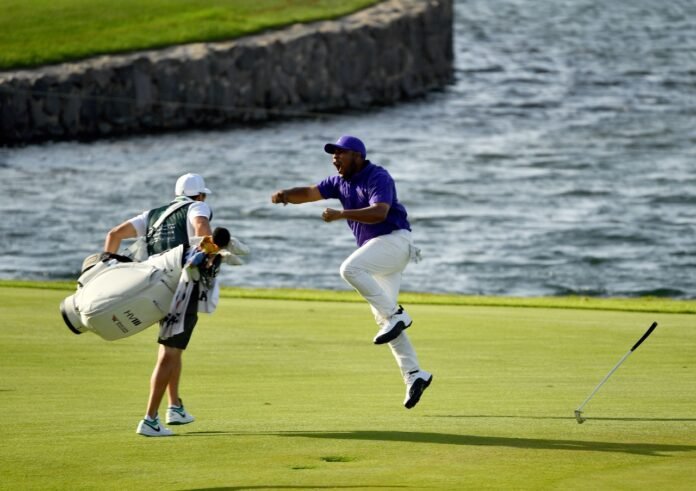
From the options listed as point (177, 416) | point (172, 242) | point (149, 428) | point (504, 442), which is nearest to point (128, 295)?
point (172, 242)

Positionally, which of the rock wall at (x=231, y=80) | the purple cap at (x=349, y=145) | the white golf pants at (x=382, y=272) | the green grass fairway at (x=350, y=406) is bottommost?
the rock wall at (x=231, y=80)

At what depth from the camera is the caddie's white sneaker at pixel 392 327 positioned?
9.67 meters

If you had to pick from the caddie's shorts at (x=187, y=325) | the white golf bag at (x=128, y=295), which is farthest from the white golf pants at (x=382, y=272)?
the white golf bag at (x=128, y=295)

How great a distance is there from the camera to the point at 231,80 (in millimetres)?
45219

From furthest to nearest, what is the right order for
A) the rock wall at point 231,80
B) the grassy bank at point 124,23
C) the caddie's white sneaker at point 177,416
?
the grassy bank at point 124,23 → the rock wall at point 231,80 → the caddie's white sneaker at point 177,416

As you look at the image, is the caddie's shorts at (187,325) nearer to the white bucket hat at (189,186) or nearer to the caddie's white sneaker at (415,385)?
the white bucket hat at (189,186)

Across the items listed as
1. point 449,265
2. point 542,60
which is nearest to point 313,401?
point 449,265

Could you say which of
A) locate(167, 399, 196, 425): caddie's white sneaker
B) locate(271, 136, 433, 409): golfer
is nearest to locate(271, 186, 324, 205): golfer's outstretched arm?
locate(271, 136, 433, 409): golfer

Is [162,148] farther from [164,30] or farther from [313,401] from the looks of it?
[313,401]

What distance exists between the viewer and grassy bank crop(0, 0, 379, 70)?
4359 centimetres

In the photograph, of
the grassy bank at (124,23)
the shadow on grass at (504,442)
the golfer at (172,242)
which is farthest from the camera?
the grassy bank at (124,23)

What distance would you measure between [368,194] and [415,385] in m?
1.38

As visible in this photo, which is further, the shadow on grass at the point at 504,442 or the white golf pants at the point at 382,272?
the white golf pants at the point at 382,272

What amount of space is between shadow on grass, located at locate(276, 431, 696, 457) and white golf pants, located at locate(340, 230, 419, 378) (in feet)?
3.41
